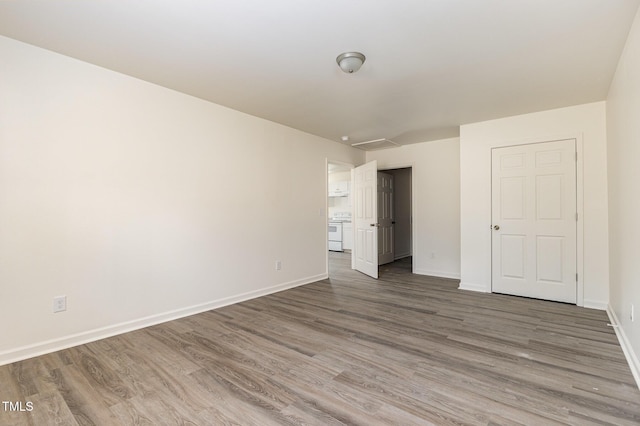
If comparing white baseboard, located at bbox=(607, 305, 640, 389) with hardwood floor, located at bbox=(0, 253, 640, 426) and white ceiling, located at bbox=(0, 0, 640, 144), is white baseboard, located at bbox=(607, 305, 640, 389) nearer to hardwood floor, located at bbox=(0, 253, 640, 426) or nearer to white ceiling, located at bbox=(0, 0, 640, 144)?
hardwood floor, located at bbox=(0, 253, 640, 426)

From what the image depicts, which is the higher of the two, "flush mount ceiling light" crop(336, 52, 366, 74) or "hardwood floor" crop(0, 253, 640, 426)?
"flush mount ceiling light" crop(336, 52, 366, 74)

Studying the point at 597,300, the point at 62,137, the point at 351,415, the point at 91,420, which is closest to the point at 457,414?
the point at 351,415

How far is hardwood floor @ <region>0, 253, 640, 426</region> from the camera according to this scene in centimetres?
169

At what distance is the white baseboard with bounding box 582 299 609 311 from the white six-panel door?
0.36 ft

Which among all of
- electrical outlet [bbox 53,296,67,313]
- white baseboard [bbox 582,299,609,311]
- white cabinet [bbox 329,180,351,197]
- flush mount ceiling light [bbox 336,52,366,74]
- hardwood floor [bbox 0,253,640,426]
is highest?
flush mount ceiling light [bbox 336,52,366,74]

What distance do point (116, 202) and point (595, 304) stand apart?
530cm

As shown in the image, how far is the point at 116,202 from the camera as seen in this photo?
2.80m

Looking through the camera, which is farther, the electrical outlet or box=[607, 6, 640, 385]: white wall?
the electrical outlet

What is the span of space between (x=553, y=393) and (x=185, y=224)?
3.39 metres

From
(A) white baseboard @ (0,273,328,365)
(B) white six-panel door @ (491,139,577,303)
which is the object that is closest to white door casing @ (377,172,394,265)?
(B) white six-panel door @ (491,139,577,303)

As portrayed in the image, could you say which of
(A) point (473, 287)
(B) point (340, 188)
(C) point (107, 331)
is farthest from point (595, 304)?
(B) point (340, 188)

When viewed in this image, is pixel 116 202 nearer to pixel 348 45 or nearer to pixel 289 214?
pixel 289 214

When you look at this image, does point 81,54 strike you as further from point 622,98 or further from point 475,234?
point 475,234

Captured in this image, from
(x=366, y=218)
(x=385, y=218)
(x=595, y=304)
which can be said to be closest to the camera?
(x=595, y=304)
